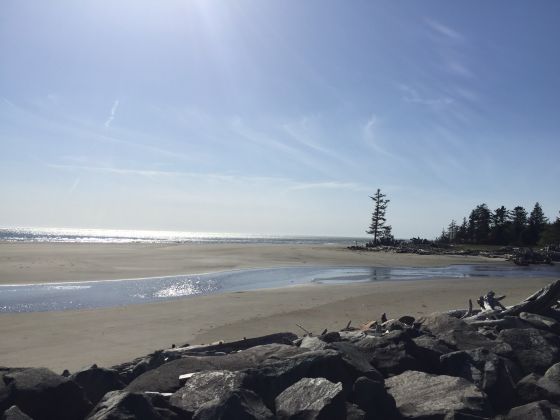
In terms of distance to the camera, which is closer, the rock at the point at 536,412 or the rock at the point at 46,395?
the rock at the point at 46,395

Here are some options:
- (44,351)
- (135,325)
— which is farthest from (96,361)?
(135,325)

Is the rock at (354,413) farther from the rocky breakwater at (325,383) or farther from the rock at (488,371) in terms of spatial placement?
the rock at (488,371)

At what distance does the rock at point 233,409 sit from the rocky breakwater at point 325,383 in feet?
0.04

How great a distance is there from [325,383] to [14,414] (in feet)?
11.0

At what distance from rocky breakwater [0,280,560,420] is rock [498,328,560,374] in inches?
0.7

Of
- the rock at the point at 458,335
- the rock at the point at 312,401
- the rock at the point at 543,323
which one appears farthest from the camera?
the rock at the point at 543,323

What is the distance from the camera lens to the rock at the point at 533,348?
24.1ft

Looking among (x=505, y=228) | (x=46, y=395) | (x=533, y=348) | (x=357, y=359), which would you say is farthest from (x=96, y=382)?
(x=505, y=228)

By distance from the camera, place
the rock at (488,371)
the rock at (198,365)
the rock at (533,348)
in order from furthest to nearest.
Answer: the rock at (533,348) → the rock at (488,371) → the rock at (198,365)

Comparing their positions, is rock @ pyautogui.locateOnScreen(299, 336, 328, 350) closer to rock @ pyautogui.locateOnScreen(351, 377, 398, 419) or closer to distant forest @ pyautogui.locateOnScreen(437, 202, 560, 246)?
rock @ pyautogui.locateOnScreen(351, 377, 398, 419)

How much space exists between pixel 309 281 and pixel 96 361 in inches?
676

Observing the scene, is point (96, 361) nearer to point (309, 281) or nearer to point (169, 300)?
point (169, 300)

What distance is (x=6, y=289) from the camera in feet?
67.4

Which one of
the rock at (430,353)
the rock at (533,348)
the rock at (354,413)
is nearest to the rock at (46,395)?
the rock at (354,413)
